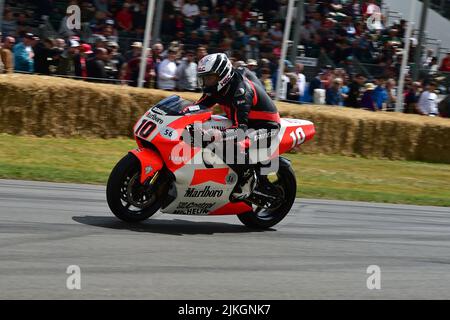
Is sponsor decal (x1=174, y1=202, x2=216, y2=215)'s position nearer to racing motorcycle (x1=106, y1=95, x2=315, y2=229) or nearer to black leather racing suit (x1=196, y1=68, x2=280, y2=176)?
racing motorcycle (x1=106, y1=95, x2=315, y2=229)

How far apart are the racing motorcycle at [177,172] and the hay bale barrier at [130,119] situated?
7.09 m

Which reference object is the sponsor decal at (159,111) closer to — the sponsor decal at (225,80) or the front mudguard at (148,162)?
the front mudguard at (148,162)

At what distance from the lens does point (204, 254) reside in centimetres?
647

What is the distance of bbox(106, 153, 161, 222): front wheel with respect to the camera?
7.02 m

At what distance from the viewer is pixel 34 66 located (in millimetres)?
15156

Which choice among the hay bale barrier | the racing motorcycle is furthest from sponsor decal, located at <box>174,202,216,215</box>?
the hay bale barrier

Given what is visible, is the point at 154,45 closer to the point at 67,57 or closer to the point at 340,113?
the point at 67,57

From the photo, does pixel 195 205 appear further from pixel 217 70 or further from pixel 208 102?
pixel 217 70

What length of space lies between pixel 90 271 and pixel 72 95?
9.43 meters

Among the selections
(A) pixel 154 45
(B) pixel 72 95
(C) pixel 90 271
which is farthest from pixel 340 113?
(C) pixel 90 271

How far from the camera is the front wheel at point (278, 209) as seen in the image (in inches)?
314

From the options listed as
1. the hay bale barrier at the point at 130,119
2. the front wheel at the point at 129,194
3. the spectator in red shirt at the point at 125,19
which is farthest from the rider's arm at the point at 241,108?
the spectator in red shirt at the point at 125,19

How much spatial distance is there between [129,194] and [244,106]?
125cm

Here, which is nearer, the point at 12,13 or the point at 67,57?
the point at 67,57
